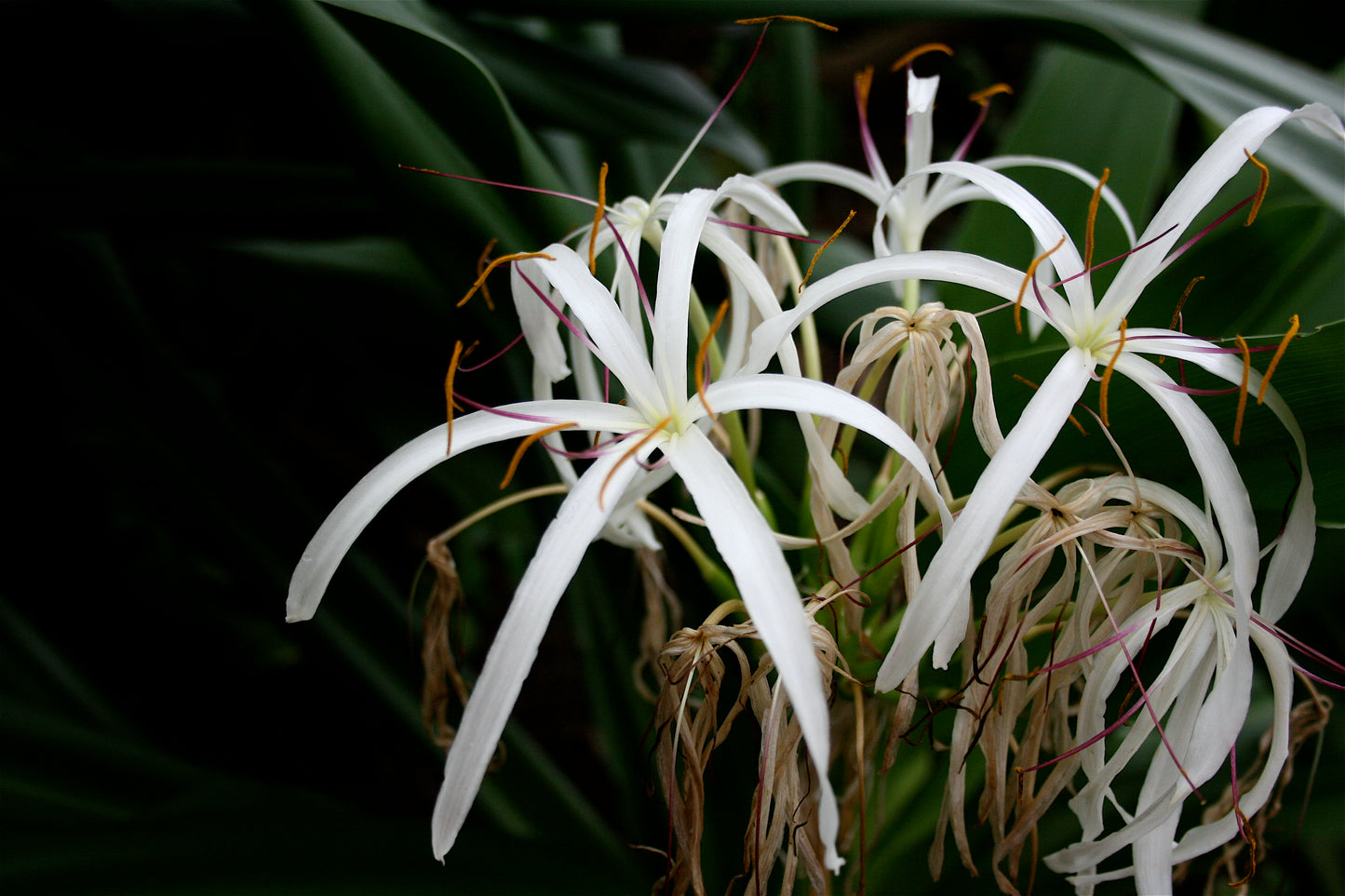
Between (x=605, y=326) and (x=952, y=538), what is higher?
(x=605, y=326)

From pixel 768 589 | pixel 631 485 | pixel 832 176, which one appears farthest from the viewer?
pixel 832 176

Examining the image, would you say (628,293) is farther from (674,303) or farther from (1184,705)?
(1184,705)

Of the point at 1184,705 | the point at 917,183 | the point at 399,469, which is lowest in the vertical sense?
the point at 1184,705

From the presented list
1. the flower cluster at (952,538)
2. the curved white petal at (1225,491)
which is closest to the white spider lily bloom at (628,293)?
the flower cluster at (952,538)

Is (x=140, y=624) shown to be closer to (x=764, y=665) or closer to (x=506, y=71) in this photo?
(x=506, y=71)

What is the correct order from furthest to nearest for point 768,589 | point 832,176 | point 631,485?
point 832,176, point 631,485, point 768,589

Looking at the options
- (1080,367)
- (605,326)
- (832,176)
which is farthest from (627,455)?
(832,176)

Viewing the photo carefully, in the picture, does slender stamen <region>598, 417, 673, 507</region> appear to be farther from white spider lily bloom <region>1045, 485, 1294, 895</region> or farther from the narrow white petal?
white spider lily bloom <region>1045, 485, 1294, 895</region>

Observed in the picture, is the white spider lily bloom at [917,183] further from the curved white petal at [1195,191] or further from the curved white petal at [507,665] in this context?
the curved white petal at [507,665]

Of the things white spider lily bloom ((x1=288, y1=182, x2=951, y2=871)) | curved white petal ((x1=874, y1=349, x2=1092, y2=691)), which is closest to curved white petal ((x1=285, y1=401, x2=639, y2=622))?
white spider lily bloom ((x1=288, y1=182, x2=951, y2=871))
